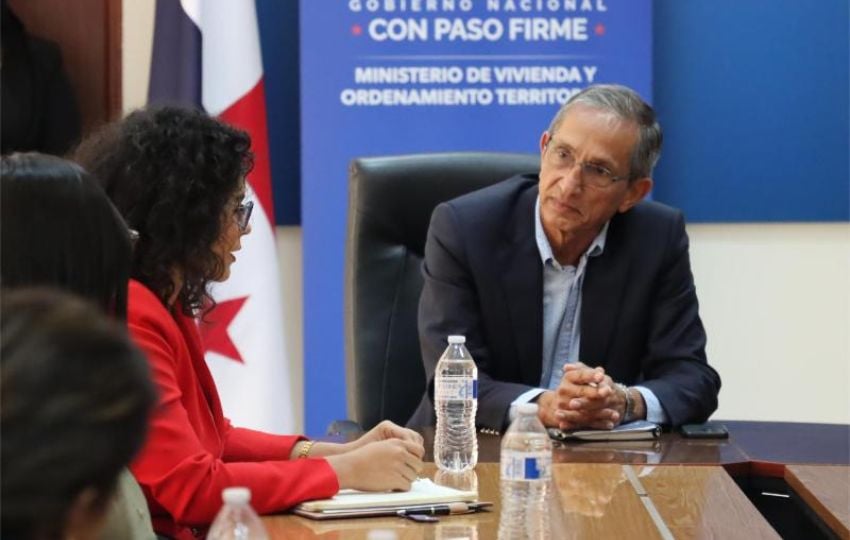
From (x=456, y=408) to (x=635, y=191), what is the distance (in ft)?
2.45

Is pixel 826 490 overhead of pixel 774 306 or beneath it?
overhead

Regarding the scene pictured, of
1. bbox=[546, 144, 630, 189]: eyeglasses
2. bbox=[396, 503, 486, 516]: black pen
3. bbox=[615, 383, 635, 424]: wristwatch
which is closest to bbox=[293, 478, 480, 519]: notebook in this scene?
bbox=[396, 503, 486, 516]: black pen

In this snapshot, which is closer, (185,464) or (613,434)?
(185,464)

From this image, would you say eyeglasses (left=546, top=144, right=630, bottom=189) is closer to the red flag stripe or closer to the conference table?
the conference table

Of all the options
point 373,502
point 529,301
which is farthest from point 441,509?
point 529,301

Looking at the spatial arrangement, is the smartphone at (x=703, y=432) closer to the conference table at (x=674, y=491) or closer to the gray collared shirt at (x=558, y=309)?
the conference table at (x=674, y=491)

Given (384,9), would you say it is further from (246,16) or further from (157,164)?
(157,164)

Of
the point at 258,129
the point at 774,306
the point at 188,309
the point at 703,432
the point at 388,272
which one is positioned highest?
the point at 258,129

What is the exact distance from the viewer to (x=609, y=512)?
5.89 ft

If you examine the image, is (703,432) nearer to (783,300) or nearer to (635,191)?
(635,191)

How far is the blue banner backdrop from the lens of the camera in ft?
12.3

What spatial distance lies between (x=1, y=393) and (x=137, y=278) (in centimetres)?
113

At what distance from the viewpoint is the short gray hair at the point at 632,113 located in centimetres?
271

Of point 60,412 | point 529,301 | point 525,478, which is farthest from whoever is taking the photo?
point 529,301
